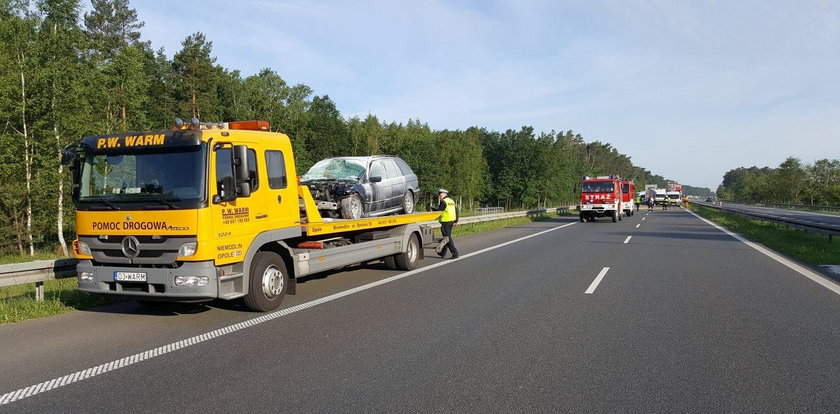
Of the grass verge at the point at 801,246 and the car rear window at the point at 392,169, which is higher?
the car rear window at the point at 392,169

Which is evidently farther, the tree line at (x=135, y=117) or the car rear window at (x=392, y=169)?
the tree line at (x=135, y=117)

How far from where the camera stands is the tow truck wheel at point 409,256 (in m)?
11.2

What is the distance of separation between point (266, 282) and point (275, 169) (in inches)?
64.7

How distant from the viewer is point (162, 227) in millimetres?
6203

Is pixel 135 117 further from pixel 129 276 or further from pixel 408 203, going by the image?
pixel 129 276

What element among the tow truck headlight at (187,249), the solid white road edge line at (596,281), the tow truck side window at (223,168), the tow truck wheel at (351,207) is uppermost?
the tow truck side window at (223,168)

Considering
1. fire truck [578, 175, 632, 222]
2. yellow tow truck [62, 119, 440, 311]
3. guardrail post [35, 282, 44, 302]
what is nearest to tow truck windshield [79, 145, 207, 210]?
yellow tow truck [62, 119, 440, 311]

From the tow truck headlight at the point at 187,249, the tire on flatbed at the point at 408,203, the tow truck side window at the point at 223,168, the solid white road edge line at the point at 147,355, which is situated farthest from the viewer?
the tire on flatbed at the point at 408,203

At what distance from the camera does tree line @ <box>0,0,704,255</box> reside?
890 inches

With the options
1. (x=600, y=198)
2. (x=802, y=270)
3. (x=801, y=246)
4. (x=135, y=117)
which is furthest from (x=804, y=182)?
(x=135, y=117)

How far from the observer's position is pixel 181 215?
6.14 metres

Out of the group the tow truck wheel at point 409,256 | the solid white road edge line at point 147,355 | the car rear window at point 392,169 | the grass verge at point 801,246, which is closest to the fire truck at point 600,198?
the grass verge at point 801,246

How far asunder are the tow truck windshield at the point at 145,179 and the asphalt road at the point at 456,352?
1.57 m

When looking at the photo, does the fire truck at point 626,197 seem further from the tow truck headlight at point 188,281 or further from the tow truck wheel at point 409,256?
the tow truck headlight at point 188,281
